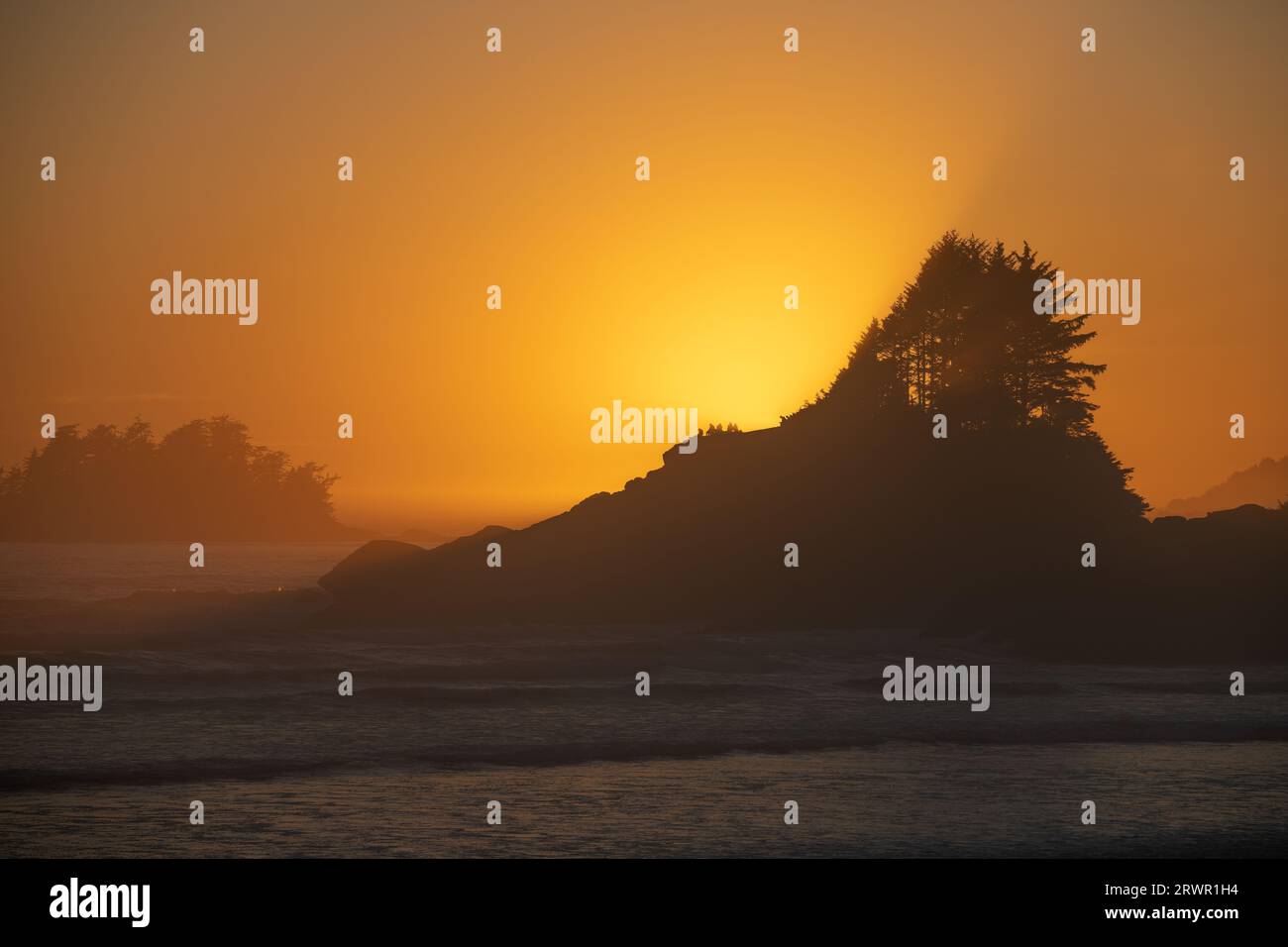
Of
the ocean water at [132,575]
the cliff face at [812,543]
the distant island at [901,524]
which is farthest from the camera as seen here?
the ocean water at [132,575]

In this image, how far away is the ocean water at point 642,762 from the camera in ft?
70.7

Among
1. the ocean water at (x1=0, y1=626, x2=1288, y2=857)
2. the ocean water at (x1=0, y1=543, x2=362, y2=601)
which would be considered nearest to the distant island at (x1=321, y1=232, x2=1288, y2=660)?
the ocean water at (x1=0, y1=626, x2=1288, y2=857)

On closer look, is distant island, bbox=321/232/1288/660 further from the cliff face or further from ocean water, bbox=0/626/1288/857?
ocean water, bbox=0/626/1288/857

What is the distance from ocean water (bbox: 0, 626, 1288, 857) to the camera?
21.6 metres

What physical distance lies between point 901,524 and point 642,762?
39725 millimetres

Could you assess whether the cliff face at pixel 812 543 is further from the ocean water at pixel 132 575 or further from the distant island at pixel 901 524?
the ocean water at pixel 132 575

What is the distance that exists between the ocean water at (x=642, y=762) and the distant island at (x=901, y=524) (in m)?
12.2

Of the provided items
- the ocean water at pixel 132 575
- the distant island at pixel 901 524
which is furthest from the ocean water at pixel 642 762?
the ocean water at pixel 132 575

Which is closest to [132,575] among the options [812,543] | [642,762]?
A: [812,543]

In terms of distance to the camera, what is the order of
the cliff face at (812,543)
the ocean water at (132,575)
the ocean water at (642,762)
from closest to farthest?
1. the ocean water at (642,762)
2. the cliff face at (812,543)
3. the ocean water at (132,575)

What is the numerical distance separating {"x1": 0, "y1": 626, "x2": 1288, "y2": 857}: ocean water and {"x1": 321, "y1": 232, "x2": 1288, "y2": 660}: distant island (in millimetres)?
12165
